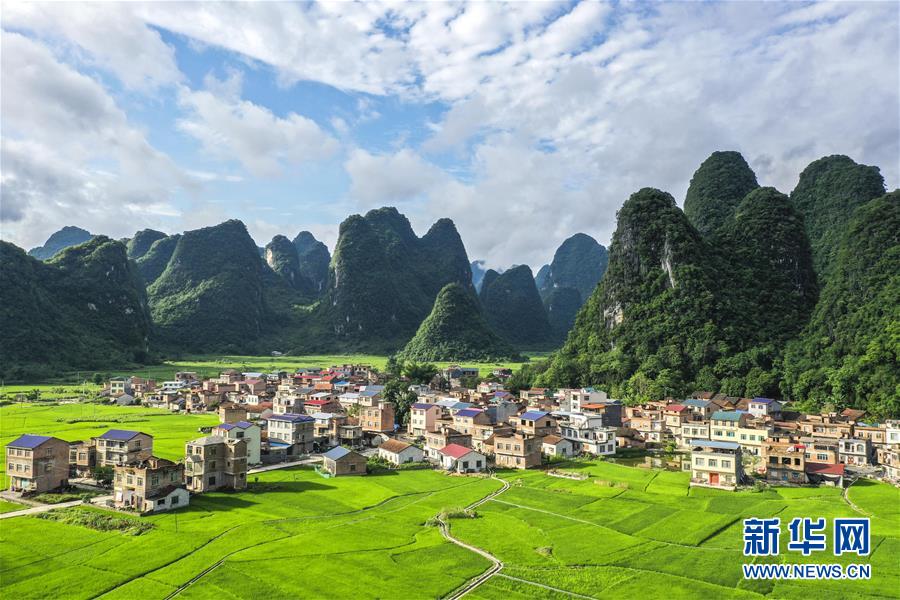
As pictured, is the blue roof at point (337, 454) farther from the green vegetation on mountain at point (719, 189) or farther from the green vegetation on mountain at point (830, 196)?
the green vegetation on mountain at point (719, 189)

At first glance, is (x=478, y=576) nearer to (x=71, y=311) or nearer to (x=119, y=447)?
(x=119, y=447)

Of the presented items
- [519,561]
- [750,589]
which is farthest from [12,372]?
[750,589]

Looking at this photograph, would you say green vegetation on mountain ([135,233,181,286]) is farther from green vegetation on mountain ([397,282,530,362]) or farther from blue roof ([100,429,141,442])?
blue roof ([100,429,141,442])

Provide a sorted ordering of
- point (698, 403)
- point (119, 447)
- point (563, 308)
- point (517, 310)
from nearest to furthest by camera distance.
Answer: point (119, 447) → point (698, 403) → point (517, 310) → point (563, 308)

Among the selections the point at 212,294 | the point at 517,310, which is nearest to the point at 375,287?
the point at 212,294

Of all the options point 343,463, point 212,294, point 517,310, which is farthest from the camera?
point 517,310

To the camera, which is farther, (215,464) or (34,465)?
(215,464)

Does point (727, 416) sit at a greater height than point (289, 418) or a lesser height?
lesser

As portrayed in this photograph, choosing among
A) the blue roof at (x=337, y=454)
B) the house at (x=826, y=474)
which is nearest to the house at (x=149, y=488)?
the blue roof at (x=337, y=454)
